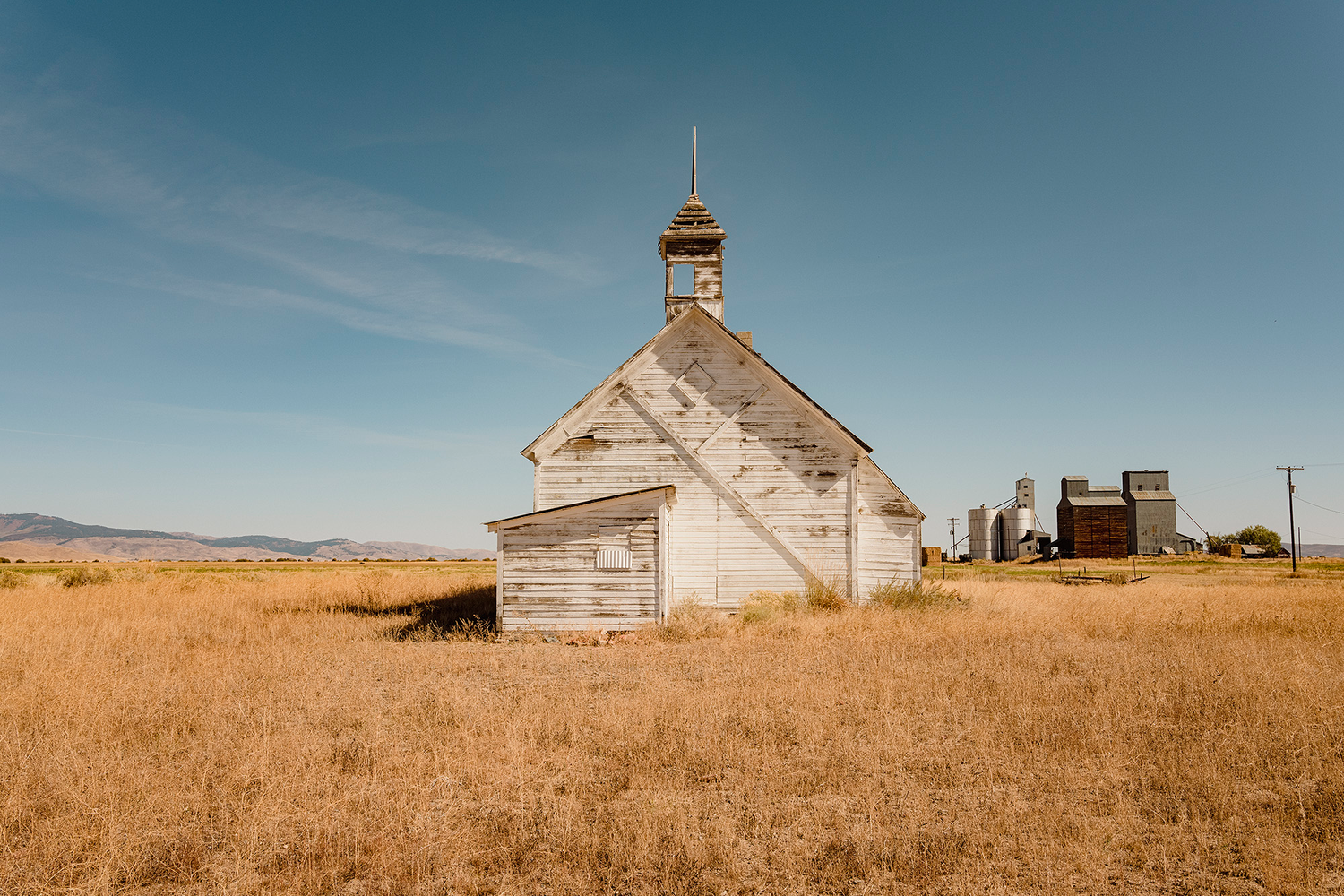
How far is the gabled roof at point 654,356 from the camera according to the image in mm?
17438

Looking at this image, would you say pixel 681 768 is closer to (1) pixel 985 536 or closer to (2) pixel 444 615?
(2) pixel 444 615

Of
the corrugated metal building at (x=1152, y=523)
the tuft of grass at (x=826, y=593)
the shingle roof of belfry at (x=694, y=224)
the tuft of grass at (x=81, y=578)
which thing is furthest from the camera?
the corrugated metal building at (x=1152, y=523)

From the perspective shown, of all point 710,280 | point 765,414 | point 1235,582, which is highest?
point 710,280

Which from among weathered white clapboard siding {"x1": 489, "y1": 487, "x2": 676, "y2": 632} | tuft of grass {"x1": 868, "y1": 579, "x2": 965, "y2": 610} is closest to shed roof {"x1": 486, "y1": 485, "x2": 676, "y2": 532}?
weathered white clapboard siding {"x1": 489, "y1": 487, "x2": 676, "y2": 632}

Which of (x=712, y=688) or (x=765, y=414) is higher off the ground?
(x=765, y=414)

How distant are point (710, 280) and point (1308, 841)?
17.3 m

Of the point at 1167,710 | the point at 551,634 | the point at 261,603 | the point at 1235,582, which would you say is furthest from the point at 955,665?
the point at 1235,582

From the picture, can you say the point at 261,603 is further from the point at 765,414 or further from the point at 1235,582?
the point at 1235,582

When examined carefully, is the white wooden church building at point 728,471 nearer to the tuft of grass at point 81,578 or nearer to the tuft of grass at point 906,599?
the tuft of grass at point 906,599

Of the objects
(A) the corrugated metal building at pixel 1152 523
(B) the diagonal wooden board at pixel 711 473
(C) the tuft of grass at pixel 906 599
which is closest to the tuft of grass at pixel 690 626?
(B) the diagonal wooden board at pixel 711 473

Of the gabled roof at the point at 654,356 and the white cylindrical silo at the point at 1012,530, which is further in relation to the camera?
the white cylindrical silo at the point at 1012,530

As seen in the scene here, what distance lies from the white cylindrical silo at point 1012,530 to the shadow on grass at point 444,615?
55.1m

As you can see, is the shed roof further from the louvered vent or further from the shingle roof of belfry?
the shingle roof of belfry

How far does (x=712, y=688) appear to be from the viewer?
9461mm
